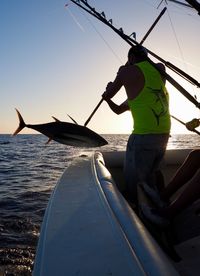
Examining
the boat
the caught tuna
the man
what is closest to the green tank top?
the man

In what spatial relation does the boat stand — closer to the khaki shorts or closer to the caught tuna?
the khaki shorts

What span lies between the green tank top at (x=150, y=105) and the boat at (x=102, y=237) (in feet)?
2.68

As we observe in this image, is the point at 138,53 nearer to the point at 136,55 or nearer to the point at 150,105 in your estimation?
the point at 136,55

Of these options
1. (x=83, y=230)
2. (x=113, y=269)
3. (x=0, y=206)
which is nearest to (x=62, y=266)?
(x=113, y=269)

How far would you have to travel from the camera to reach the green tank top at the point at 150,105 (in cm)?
355

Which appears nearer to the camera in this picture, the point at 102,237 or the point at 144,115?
the point at 102,237

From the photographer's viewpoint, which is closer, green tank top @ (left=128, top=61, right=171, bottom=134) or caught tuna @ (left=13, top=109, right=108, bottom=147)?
green tank top @ (left=128, top=61, right=171, bottom=134)

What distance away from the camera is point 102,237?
5.34ft

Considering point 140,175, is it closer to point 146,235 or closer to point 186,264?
point 186,264

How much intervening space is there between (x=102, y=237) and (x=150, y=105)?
83.3 inches

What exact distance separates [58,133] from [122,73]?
178cm

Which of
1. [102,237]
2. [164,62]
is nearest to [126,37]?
[164,62]

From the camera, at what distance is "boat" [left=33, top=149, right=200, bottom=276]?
1.35m

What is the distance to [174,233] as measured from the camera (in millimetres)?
2699
